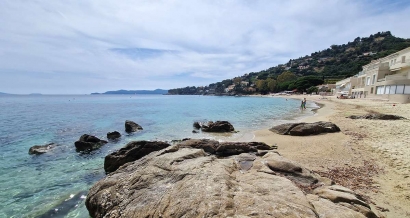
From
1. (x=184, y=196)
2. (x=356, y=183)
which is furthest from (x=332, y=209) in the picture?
(x=356, y=183)

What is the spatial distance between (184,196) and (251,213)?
1.44 metres

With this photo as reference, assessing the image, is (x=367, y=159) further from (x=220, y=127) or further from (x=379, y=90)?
(x=379, y=90)

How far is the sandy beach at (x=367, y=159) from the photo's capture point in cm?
652

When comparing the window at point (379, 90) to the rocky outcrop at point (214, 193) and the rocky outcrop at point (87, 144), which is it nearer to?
the rocky outcrop at point (214, 193)

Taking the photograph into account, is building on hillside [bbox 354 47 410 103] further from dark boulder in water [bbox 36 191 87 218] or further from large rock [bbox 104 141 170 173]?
dark boulder in water [bbox 36 191 87 218]

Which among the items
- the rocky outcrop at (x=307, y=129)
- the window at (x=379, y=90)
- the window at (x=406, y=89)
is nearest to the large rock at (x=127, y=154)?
the rocky outcrop at (x=307, y=129)

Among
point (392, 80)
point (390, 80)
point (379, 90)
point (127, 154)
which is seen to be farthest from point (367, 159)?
point (379, 90)

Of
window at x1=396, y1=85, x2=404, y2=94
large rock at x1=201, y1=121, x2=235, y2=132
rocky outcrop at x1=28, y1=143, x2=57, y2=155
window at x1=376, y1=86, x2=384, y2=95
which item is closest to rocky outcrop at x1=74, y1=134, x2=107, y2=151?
rocky outcrop at x1=28, y1=143, x2=57, y2=155

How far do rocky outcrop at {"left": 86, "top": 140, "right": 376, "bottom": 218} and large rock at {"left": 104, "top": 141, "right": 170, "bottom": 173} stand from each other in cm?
405

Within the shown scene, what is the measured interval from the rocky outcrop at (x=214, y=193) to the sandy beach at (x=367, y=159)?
177 centimetres

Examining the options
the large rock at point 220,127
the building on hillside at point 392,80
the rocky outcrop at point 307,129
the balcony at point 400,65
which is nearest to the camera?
the rocky outcrop at point 307,129

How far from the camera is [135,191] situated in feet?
18.1

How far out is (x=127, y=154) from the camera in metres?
11.2

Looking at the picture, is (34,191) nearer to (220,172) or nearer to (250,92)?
(220,172)
